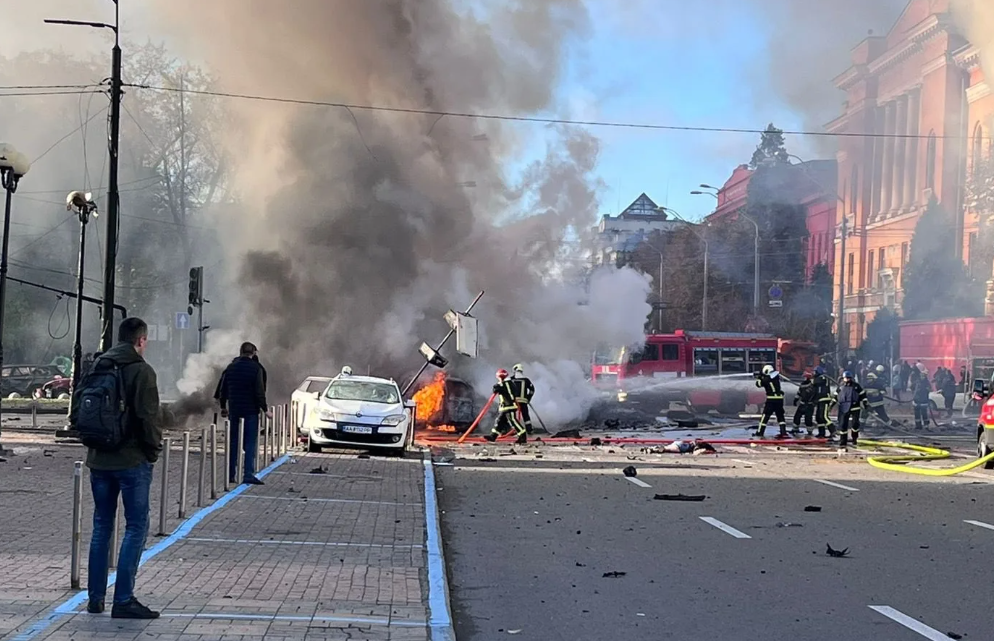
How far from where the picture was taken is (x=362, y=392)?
21047 mm

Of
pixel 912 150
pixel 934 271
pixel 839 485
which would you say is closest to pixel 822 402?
pixel 839 485

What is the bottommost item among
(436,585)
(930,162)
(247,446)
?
(436,585)

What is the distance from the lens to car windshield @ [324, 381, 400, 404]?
20656 mm

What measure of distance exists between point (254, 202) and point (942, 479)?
20139 millimetres

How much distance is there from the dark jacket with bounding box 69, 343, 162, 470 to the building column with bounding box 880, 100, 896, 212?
4760cm

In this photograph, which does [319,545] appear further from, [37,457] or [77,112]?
[77,112]

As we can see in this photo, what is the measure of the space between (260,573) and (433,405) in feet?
64.6

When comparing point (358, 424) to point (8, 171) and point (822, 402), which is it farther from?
point (822, 402)

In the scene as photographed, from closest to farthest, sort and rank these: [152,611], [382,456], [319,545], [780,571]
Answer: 1. [152,611]
2. [780,571]
3. [319,545]
4. [382,456]

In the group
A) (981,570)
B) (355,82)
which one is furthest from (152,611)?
(355,82)

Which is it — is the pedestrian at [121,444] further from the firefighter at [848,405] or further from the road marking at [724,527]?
the firefighter at [848,405]

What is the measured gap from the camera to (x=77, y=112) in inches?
1590

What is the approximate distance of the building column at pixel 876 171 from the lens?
49.7 meters

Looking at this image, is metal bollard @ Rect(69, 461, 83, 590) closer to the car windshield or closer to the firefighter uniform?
the car windshield
